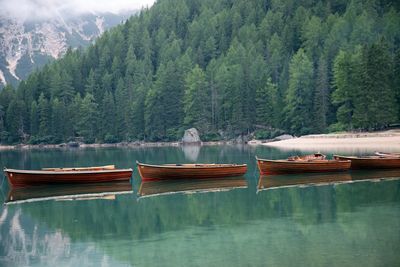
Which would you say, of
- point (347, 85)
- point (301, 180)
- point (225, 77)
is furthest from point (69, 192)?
point (225, 77)

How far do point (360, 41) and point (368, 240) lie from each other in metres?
104

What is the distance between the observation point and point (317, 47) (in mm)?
126688

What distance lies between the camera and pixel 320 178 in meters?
44.3

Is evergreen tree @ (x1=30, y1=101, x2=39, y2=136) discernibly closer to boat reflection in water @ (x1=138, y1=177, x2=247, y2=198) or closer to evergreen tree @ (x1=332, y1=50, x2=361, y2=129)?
evergreen tree @ (x1=332, y1=50, x2=361, y2=129)

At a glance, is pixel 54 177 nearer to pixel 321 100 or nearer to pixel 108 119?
pixel 321 100

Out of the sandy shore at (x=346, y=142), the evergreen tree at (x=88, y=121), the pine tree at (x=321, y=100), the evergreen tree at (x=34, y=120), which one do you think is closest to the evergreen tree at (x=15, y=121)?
the evergreen tree at (x=34, y=120)

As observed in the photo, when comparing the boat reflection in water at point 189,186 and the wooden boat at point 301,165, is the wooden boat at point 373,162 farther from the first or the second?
the boat reflection in water at point 189,186

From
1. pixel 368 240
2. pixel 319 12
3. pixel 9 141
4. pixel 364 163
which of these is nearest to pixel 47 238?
pixel 368 240

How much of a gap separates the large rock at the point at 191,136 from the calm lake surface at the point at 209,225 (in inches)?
3049

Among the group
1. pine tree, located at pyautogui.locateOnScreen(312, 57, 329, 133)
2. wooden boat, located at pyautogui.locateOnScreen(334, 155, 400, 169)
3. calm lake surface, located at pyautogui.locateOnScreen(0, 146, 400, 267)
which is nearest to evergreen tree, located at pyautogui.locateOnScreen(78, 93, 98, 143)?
pine tree, located at pyautogui.locateOnScreen(312, 57, 329, 133)

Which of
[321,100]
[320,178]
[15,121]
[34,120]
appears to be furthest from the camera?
[15,121]

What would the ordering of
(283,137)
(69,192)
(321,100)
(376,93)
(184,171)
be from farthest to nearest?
(283,137), (321,100), (376,93), (184,171), (69,192)

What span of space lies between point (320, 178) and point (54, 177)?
2170 centimetres

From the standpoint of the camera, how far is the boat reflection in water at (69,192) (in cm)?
3775
